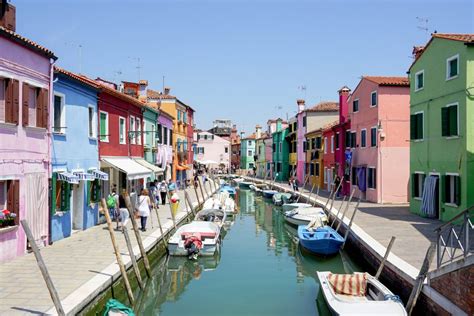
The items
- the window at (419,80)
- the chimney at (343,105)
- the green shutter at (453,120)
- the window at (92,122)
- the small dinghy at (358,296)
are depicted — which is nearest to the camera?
the small dinghy at (358,296)

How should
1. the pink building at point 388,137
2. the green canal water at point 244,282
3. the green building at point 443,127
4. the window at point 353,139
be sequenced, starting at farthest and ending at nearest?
the window at point 353,139 < the pink building at point 388,137 < the green building at point 443,127 < the green canal water at point 244,282

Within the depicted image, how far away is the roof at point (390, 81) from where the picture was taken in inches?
1115

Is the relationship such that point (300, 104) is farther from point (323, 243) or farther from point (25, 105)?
point (25, 105)

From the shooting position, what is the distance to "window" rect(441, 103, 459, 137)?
1923 cm

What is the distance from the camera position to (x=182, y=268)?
16719mm

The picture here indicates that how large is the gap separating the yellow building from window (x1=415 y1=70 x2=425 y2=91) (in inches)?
748

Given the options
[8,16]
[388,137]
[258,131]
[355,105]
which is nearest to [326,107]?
[355,105]

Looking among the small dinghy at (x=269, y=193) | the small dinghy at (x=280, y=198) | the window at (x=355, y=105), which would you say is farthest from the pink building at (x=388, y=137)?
the small dinghy at (x=269, y=193)

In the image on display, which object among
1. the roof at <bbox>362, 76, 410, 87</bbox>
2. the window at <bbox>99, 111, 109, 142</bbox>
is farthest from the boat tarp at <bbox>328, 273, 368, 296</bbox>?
the roof at <bbox>362, 76, 410, 87</bbox>

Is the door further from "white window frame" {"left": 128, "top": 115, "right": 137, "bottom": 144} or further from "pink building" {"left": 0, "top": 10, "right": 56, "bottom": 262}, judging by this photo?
"white window frame" {"left": 128, "top": 115, "right": 137, "bottom": 144}

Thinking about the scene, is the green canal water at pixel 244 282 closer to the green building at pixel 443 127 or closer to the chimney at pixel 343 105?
the green building at pixel 443 127

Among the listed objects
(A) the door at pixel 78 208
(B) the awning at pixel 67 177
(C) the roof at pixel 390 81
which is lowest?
(A) the door at pixel 78 208

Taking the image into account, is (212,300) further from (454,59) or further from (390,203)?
(390,203)

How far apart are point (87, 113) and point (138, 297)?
883 cm
